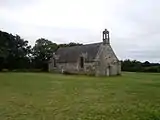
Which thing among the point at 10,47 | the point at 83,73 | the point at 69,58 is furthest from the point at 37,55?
the point at 83,73

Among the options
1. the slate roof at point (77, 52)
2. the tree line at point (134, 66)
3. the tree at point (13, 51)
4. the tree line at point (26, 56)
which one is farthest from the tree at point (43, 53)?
the tree line at point (134, 66)

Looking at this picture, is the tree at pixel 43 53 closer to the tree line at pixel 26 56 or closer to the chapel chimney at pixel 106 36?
the tree line at pixel 26 56

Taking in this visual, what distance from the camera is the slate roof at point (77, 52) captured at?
54312mm

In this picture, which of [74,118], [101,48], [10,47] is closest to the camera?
[74,118]

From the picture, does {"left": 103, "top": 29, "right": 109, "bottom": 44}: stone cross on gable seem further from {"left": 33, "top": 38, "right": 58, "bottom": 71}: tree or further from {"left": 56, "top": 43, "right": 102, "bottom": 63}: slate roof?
{"left": 33, "top": 38, "right": 58, "bottom": 71}: tree

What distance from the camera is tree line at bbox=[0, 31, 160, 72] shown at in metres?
62.3

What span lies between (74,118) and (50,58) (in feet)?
188

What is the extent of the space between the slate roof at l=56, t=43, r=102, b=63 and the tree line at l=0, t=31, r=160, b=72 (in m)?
7.12

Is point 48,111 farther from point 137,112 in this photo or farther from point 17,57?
point 17,57

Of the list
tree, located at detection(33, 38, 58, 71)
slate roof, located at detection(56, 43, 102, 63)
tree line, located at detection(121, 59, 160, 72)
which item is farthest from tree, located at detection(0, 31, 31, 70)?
tree line, located at detection(121, 59, 160, 72)

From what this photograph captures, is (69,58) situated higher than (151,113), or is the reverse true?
(69,58)

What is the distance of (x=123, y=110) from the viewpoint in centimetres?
1247

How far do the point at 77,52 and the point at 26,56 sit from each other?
1673 centimetres

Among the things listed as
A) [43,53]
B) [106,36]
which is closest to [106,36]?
[106,36]
